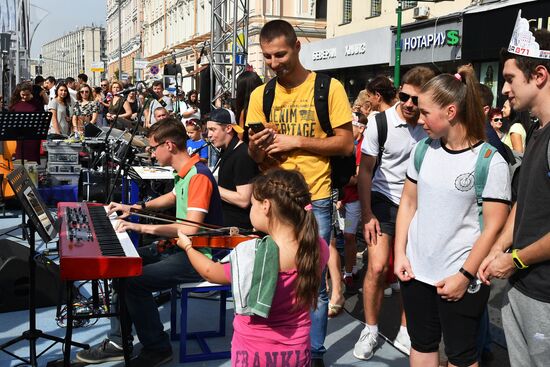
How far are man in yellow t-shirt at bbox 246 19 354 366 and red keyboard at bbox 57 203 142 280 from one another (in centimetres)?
91

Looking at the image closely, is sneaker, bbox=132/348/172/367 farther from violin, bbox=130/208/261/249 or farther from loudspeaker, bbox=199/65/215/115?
loudspeaker, bbox=199/65/215/115

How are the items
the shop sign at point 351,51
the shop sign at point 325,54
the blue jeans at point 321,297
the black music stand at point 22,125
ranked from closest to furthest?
the blue jeans at point 321,297 < the black music stand at point 22,125 < the shop sign at point 351,51 < the shop sign at point 325,54

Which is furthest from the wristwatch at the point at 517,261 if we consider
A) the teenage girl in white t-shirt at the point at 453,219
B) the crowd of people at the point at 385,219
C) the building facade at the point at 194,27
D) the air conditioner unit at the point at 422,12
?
the air conditioner unit at the point at 422,12

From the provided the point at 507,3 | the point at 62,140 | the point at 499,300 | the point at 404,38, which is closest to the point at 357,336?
the point at 499,300

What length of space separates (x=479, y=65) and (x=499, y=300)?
458 inches

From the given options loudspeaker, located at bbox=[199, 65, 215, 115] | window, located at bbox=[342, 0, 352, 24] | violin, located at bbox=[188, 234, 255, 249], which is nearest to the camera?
violin, located at bbox=[188, 234, 255, 249]

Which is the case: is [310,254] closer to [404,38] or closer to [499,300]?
[499,300]

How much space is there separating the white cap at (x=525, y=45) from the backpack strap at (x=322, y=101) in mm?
1136

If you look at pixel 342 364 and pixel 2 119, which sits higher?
pixel 2 119

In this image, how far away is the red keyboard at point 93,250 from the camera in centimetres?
290

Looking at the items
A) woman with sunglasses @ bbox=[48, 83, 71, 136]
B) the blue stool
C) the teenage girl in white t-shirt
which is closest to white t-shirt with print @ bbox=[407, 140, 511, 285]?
the teenage girl in white t-shirt

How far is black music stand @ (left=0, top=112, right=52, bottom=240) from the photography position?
249 inches

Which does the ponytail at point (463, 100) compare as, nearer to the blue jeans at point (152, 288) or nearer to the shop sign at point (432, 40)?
the blue jeans at point (152, 288)

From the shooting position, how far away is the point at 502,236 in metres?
2.57
